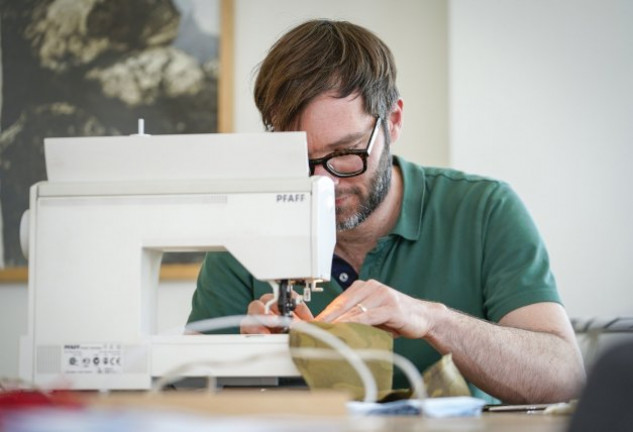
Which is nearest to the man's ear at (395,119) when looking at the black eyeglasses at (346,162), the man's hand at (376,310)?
the black eyeglasses at (346,162)

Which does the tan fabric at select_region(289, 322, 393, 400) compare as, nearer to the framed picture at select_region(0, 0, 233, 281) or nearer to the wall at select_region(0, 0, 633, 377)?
the wall at select_region(0, 0, 633, 377)

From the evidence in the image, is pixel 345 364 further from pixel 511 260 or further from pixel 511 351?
pixel 511 260

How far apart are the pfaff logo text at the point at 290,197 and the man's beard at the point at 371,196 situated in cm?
58

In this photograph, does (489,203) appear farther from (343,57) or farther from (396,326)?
(396,326)

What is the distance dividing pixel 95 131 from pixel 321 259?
2.28 metres

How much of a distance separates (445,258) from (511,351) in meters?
0.42

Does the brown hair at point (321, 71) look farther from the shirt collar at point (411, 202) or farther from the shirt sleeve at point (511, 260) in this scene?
the shirt sleeve at point (511, 260)

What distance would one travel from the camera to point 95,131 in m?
3.63

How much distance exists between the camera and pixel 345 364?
4.43 feet

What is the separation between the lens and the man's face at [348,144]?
2.02 metres

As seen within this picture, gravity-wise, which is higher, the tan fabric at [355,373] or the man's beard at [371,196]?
the man's beard at [371,196]

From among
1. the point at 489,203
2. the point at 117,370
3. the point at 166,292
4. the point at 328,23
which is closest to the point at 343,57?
the point at 328,23

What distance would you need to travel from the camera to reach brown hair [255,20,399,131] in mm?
2059

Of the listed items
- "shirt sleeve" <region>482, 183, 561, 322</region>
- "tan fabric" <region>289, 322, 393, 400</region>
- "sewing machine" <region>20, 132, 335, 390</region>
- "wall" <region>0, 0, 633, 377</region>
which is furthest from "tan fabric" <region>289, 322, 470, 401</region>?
"wall" <region>0, 0, 633, 377</region>
